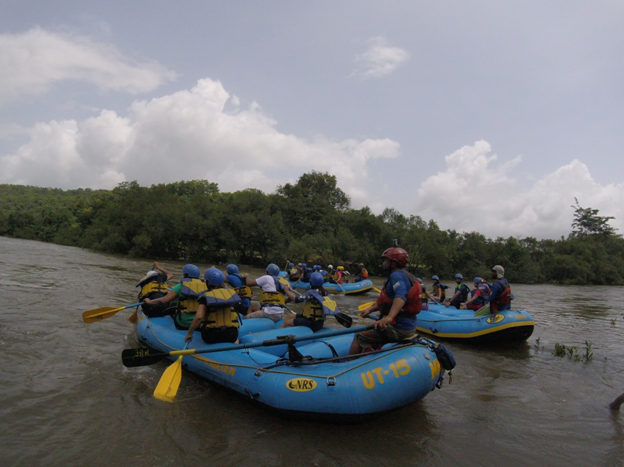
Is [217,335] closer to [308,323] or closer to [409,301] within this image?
[308,323]

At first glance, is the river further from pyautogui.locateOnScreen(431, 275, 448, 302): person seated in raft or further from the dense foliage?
the dense foliage

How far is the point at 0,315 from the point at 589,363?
11190 mm

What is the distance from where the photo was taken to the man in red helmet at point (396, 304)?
4.08 meters

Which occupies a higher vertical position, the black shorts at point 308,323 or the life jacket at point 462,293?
the life jacket at point 462,293

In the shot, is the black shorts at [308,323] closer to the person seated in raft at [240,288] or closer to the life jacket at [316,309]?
the life jacket at [316,309]

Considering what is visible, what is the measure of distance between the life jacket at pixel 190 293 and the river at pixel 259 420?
0.94 meters

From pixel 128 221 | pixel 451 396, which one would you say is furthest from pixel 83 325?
pixel 128 221

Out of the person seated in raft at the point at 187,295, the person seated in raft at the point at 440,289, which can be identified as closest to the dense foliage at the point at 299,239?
the person seated in raft at the point at 440,289

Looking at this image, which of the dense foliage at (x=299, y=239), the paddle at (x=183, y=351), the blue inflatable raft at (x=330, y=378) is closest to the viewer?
the blue inflatable raft at (x=330, y=378)

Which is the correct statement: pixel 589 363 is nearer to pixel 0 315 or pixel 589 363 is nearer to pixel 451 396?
pixel 451 396

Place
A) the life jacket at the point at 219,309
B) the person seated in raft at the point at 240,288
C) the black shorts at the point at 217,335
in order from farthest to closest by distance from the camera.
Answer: the person seated in raft at the point at 240,288
the black shorts at the point at 217,335
the life jacket at the point at 219,309

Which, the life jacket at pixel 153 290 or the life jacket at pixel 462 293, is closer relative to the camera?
the life jacket at pixel 153 290

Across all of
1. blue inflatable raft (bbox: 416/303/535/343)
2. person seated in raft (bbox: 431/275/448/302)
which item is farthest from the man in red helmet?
person seated in raft (bbox: 431/275/448/302)

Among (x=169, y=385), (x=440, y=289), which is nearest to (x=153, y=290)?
(x=169, y=385)
